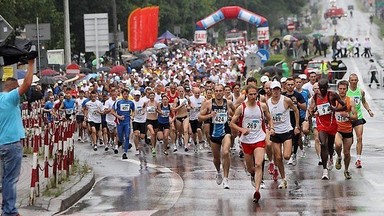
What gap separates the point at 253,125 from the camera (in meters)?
16.6

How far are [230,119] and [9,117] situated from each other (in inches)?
242

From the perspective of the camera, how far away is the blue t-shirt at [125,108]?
84.8 feet

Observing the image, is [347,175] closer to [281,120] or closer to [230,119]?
[281,120]

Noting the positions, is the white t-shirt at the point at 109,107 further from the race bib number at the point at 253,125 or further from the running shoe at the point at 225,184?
the race bib number at the point at 253,125

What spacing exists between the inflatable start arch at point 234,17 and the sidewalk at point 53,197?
59002 millimetres

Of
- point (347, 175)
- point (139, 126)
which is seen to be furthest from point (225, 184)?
point (139, 126)

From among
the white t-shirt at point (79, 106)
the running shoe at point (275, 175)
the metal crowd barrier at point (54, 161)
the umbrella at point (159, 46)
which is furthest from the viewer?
the umbrella at point (159, 46)

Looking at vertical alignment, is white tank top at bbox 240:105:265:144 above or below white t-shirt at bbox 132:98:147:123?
above

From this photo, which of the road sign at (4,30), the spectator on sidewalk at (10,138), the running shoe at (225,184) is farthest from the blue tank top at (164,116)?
the spectator on sidewalk at (10,138)

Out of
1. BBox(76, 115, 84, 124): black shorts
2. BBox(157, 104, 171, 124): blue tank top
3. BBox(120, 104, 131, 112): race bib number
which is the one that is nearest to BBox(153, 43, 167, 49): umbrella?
BBox(76, 115, 84, 124): black shorts

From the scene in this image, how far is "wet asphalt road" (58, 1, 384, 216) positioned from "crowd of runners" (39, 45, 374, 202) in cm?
33

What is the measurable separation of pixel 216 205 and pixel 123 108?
10.6 m

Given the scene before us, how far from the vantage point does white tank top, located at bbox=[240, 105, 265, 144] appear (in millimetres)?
16531

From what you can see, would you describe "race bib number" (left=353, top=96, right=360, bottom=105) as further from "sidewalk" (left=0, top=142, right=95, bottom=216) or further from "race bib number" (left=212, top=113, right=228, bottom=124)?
"sidewalk" (left=0, top=142, right=95, bottom=216)
